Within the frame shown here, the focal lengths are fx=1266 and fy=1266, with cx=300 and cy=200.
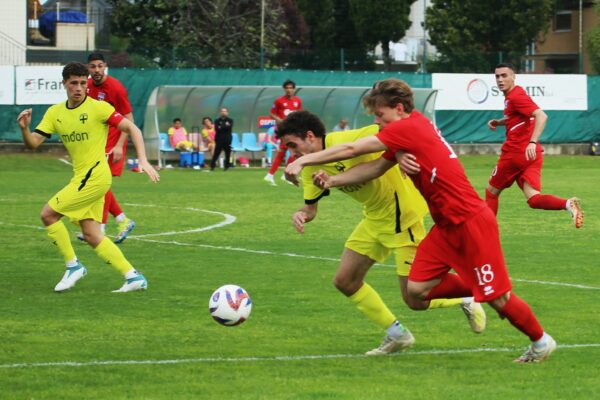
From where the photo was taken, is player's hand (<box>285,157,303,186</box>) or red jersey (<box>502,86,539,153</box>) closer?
player's hand (<box>285,157,303,186</box>)

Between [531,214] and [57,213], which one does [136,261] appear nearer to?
[57,213]

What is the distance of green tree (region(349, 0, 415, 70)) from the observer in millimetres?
65562

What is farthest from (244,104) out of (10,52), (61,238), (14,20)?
(61,238)

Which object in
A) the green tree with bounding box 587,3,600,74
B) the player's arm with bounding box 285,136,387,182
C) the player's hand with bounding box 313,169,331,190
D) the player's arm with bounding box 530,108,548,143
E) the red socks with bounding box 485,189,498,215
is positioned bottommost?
the red socks with bounding box 485,189,498,215

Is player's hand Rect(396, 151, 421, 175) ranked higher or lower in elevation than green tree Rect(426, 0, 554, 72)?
lower

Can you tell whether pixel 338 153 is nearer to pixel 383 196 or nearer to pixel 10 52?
pixel 383 196

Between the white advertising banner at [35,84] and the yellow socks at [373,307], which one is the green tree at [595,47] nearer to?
the white advertising banner at [35,84]

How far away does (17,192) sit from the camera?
2759cm

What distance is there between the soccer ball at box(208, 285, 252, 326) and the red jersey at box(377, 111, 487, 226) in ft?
6.36

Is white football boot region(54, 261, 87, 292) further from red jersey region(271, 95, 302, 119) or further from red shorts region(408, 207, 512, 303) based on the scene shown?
red jersey region(271, 95, 302, 119)

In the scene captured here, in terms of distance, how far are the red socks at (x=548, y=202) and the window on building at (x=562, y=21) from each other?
210 feet

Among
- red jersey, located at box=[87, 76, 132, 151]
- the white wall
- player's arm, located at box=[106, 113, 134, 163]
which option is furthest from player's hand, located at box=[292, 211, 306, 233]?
the white wall

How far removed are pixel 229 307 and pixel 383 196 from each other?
4.71ft

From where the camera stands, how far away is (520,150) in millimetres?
16516
